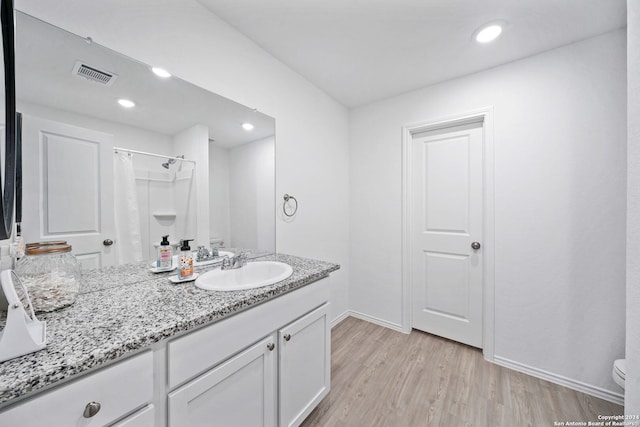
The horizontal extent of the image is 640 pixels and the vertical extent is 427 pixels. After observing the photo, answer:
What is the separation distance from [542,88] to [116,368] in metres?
2.79

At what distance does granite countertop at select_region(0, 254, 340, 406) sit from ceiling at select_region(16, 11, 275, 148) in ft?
2.45

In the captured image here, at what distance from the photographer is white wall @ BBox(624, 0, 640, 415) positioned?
0.87 m

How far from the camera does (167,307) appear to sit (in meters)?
0.88

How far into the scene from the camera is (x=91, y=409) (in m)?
0.60

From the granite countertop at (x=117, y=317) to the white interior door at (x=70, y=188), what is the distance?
17cm

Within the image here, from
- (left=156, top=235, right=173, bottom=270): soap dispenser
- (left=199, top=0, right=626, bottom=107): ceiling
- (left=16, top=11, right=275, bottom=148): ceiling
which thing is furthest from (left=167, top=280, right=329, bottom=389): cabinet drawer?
(left=199, top=0, right=626, bottom=107): ceiling

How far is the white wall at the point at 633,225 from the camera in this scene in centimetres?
87

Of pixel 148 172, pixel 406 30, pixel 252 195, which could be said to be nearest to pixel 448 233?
pixel 406 30

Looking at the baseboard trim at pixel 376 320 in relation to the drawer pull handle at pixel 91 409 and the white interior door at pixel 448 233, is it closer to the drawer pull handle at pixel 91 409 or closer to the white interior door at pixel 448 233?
the white interior door at pixel 448 233

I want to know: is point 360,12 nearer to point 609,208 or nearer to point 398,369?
point 609,208

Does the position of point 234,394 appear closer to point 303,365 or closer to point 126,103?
point 303,365

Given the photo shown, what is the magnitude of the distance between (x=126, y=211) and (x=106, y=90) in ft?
1.86

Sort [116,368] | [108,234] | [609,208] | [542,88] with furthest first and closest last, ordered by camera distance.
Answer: [542,88] < [609,208] < [108,234] < [116,368]

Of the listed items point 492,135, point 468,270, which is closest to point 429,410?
point 468,270
